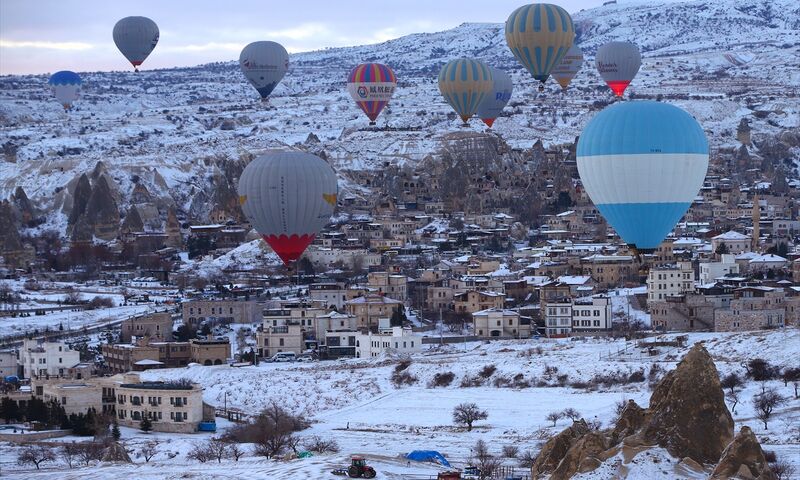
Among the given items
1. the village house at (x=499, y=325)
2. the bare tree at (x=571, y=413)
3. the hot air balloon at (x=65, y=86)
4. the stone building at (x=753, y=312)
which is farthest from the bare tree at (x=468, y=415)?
the hot air balloon at (x=65, y=86)

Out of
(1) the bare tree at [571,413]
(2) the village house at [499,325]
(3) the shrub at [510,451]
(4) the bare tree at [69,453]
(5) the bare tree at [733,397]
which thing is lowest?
(3) the shrub at [510,451]

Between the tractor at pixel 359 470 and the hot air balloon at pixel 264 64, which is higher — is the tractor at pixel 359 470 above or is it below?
below

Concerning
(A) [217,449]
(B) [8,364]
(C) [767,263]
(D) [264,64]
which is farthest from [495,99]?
(A) [217,449]

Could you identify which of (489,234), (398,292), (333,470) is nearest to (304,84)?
(489,234)

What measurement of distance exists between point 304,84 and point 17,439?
426 feet

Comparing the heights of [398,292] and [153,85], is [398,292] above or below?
below

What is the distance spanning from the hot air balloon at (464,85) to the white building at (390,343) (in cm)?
1984

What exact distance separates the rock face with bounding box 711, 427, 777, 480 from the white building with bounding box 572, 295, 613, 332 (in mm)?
29695

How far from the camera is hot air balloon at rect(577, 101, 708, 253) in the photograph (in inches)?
1433

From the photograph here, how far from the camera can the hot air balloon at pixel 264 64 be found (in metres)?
74.6

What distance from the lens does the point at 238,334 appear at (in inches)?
2136

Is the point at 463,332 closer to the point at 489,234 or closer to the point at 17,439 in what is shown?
the point at 17,439

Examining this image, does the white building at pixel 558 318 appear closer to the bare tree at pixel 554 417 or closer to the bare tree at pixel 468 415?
the bare tree at pixel 468 415

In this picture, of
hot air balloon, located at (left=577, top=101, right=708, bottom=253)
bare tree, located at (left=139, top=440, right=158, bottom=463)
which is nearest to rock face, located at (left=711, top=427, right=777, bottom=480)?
hot air balloon, located at (left=577, top=101, right=708, bottom=253)
